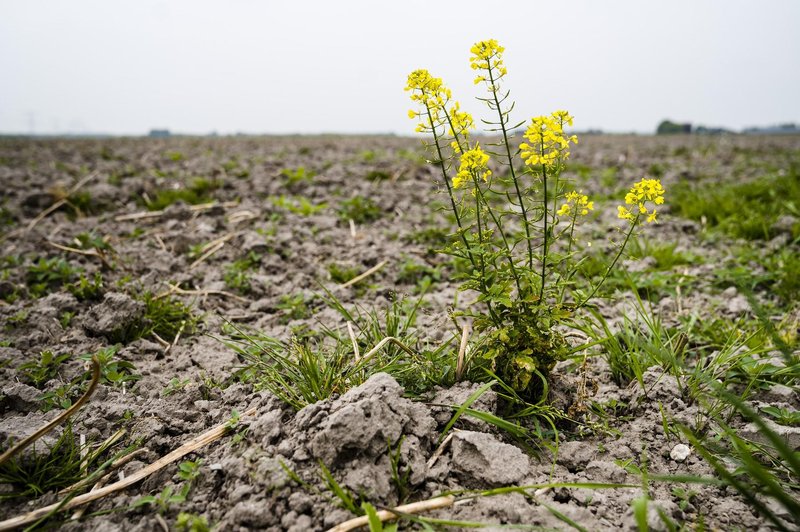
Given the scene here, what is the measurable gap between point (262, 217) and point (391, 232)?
148 cm

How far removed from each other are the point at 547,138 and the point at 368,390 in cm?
117

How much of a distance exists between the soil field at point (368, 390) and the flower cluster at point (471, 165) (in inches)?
22.3

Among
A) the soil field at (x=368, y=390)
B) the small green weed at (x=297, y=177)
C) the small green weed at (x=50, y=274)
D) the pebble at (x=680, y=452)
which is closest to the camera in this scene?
the soil field at (x=368, y=390)

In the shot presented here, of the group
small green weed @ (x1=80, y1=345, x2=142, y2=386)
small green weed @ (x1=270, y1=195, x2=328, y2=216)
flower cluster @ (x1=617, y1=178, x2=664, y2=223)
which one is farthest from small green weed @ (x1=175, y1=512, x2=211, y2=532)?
small green weed @ (x1=270, y1=195, x2=328, y2=216)

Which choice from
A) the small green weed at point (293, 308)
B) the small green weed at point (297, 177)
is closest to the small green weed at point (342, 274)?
the small green weed at point (293, 308)

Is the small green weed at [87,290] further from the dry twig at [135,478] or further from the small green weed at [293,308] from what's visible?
the dry twig at [135,478]

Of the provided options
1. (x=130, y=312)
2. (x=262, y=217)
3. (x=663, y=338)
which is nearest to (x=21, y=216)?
(x=262, y=217)

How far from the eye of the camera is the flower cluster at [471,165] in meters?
1.66

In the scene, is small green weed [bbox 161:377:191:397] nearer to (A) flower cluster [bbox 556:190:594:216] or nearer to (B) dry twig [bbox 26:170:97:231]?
(A) flower cluster [bbox 556:190:594:216]

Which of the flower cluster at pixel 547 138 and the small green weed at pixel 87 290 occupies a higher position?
the flower cluster at pixel 547 138

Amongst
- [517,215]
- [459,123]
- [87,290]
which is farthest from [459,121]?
[87,290]

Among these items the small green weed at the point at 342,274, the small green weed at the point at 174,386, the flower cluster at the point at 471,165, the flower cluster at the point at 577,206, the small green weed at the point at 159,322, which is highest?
the flower cluster at the point at 471,165

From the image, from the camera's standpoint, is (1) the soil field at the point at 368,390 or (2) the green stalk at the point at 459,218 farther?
(2) the green stalk at the point at 459,218

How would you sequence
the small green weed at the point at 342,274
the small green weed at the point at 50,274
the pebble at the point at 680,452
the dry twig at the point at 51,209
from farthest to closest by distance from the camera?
the dry twig at the point at 51,209 → the small green weed at the point at 342,274 → the small green weed at the point at 50,274 → the pebble at the point at 680,452
